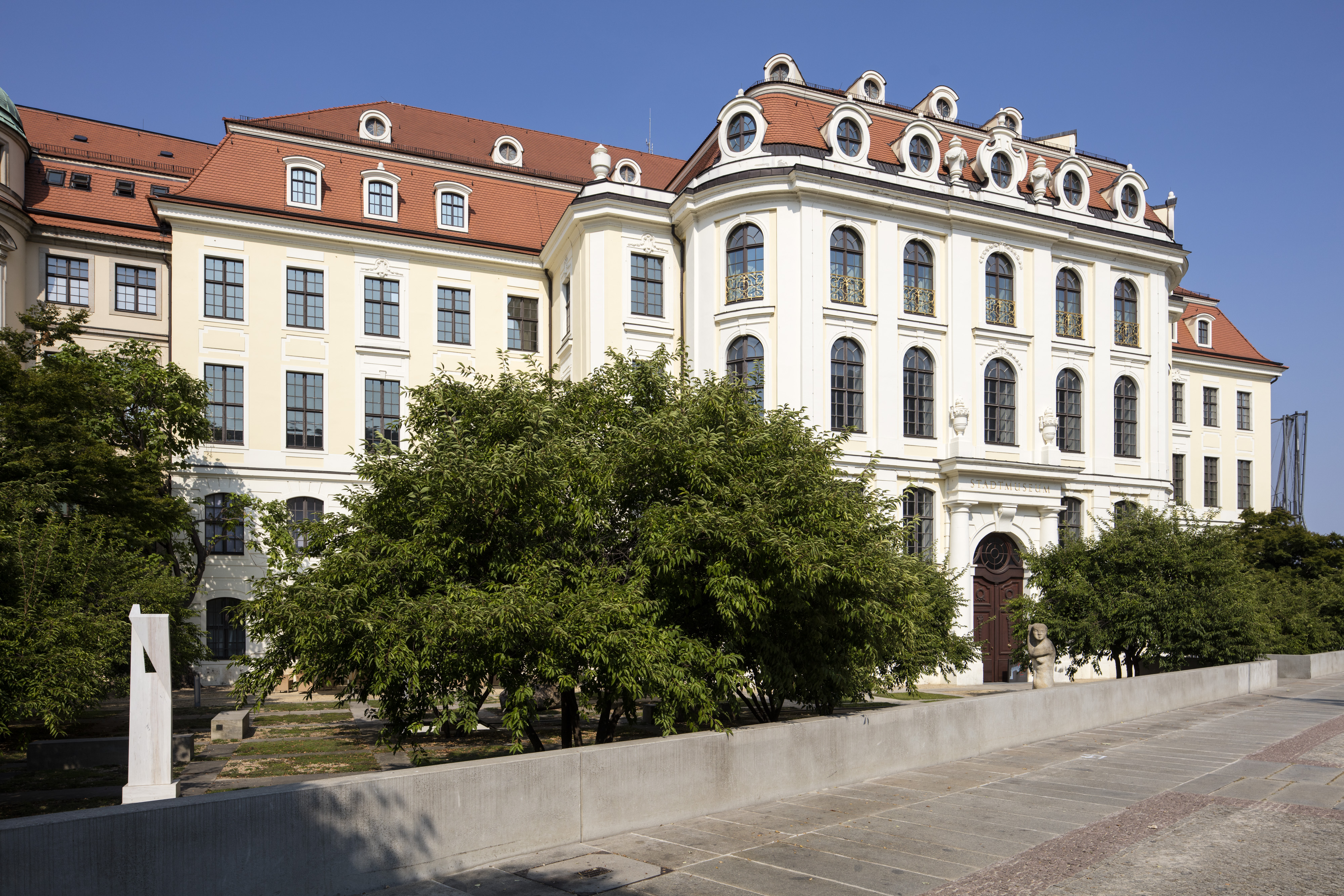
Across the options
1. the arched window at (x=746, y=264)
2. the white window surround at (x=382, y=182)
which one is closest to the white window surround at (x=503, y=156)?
the white window surround at (x=382, y=182)

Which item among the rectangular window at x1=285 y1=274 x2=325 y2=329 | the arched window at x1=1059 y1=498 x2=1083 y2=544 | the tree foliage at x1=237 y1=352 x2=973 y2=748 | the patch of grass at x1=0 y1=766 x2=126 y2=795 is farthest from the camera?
the arched window at x1=1059 y1=498 x2=1083 y2=544

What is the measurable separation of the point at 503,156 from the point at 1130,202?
25.1m

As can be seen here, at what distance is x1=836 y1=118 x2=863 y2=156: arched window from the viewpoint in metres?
31.8

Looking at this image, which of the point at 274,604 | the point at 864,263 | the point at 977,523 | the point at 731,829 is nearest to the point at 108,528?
the point at 274,604

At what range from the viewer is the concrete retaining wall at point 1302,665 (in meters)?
30.2

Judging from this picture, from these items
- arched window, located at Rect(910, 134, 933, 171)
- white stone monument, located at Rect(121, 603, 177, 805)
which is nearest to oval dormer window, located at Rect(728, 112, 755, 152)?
arched window, located at Rect(910, 134, 933, 171)

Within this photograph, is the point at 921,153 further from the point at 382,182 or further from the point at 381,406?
the point at 381,406

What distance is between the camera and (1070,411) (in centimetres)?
3578

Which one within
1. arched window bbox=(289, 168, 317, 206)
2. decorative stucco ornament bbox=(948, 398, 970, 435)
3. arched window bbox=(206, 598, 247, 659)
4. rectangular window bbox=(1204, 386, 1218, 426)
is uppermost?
arched window bbox=(289, 168, 317, 206)

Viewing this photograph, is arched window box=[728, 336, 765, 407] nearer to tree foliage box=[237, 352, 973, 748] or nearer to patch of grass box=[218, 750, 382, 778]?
tree foliage box=[237, 352, 973, 748]

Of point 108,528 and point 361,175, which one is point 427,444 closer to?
point 108,528

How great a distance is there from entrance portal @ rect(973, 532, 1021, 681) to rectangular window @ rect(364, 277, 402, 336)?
2152 centimetres

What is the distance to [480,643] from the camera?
9.62 metres

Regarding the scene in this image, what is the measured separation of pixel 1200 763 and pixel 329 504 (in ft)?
87.2
